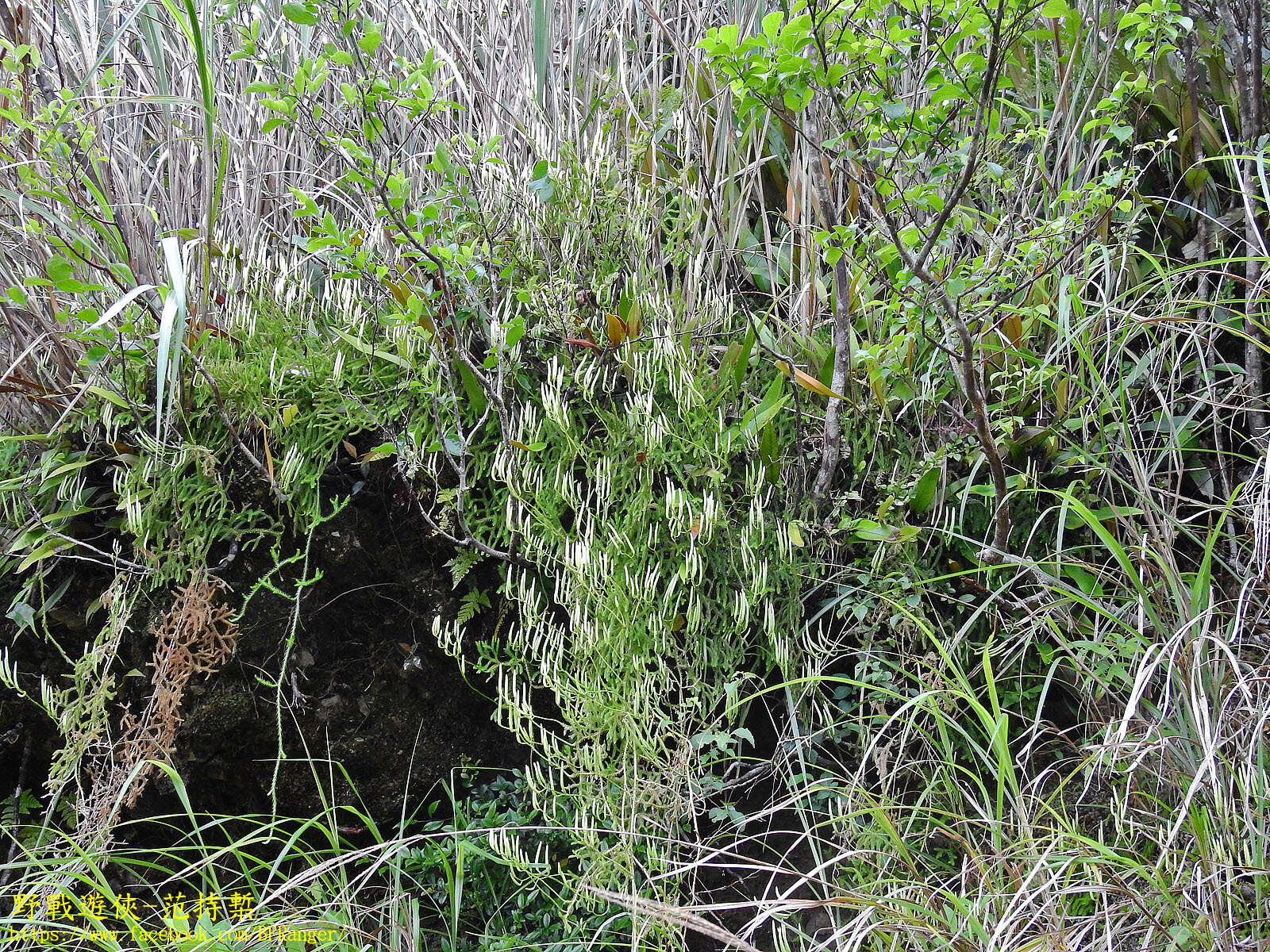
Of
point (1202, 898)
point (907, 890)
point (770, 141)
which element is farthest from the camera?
point (770, 141)

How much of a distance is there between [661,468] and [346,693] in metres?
0.77

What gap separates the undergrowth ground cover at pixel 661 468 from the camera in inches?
54.6

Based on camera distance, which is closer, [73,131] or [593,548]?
[593,548]

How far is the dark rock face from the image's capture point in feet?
5.39

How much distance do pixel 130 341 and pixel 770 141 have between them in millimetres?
1448

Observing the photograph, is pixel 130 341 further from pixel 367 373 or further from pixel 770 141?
pixel 770 141

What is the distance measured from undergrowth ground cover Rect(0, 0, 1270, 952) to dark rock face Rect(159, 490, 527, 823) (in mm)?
28

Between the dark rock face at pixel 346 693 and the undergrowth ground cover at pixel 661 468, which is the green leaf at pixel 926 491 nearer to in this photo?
the undergrowth ground cover at pixel 661 468

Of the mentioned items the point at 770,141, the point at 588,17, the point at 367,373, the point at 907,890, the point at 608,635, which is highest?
the point at 588,17

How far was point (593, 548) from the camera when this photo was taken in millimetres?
1502

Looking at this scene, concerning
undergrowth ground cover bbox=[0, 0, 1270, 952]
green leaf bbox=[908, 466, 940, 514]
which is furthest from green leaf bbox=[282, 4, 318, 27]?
green leaf bbox=[908, 466, 940, 514]

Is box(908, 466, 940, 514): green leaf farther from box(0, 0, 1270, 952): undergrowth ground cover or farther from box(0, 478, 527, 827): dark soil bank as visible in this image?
box(0, 478, 527, 827): dark soil bank

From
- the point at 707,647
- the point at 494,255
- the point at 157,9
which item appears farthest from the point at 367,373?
the point at 157,9

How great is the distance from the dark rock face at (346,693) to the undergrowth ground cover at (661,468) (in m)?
0.03
